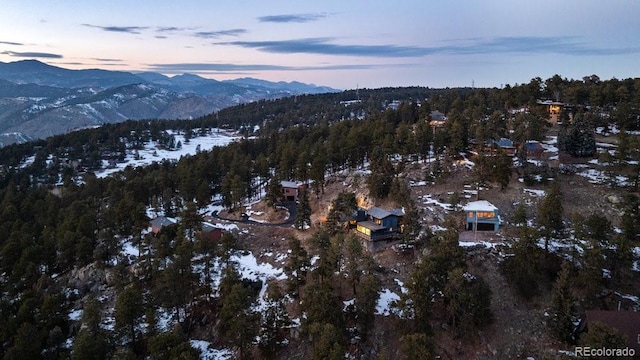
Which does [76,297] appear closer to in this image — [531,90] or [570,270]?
[570,270]

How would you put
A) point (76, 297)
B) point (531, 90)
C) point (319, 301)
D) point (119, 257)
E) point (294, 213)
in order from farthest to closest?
1. point (531, 90)
2. point (294, 213)
3. point (119, 257)
4. point (76, 297)
5. point (319, 301)

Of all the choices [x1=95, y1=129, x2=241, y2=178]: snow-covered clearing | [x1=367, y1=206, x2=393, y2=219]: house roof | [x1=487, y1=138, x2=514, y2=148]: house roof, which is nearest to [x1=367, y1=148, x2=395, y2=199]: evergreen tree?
[x1=367, y1=206, x2=393, y2=219]: house roof

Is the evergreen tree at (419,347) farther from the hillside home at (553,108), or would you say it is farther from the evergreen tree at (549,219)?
the hillside home at (553,108)

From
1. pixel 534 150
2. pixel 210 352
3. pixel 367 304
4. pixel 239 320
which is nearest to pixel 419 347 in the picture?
pixel 367 304

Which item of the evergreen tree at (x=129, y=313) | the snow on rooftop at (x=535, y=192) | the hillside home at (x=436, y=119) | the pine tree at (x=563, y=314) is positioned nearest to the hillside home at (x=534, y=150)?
the snow on rooftop at (x=535, y=192)

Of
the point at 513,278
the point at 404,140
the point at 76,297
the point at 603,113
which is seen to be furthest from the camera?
the point at 603,113

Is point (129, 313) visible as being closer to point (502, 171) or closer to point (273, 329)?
point (273, 329)

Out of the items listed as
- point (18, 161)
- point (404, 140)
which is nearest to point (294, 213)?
point (404, 140)
